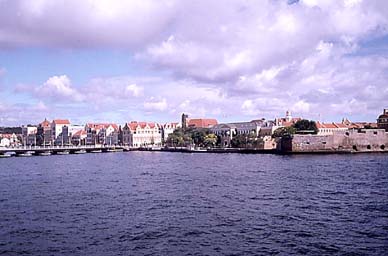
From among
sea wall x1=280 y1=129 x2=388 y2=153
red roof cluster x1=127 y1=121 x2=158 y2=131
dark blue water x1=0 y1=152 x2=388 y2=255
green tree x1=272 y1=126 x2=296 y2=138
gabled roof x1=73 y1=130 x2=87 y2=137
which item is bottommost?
dark blue water x1=0 y1=152 x2=388 y2=255

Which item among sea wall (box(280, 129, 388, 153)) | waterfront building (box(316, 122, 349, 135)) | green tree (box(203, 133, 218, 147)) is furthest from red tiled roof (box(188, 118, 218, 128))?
sea wall (box(280, 129, 388, 153))

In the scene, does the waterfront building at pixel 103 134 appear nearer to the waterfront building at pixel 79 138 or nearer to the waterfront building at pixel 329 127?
the waterfront building at pixel 79 138

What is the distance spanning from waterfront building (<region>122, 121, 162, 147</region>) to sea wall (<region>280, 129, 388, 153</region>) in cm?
7848

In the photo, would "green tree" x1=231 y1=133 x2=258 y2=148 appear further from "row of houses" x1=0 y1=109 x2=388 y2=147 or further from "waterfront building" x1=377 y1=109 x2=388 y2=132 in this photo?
"waterfront building" x1=377 y1=109 x2=388 y2=132

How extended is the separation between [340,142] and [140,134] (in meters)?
88.8

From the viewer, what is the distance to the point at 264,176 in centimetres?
4806

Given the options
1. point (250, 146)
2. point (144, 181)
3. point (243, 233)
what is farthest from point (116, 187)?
point (250, 146)

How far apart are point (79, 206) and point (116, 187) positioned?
1064 centimetres

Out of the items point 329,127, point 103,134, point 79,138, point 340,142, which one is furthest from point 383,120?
point 79,138

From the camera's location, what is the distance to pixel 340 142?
10231 cm

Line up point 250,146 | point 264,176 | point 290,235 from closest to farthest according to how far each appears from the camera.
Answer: point 290,235
point 264,176
point 250,146

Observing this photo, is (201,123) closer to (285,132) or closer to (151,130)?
(151,130)

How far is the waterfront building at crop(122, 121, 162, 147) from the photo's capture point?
171m

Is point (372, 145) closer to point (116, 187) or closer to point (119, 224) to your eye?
point (116, 187)
